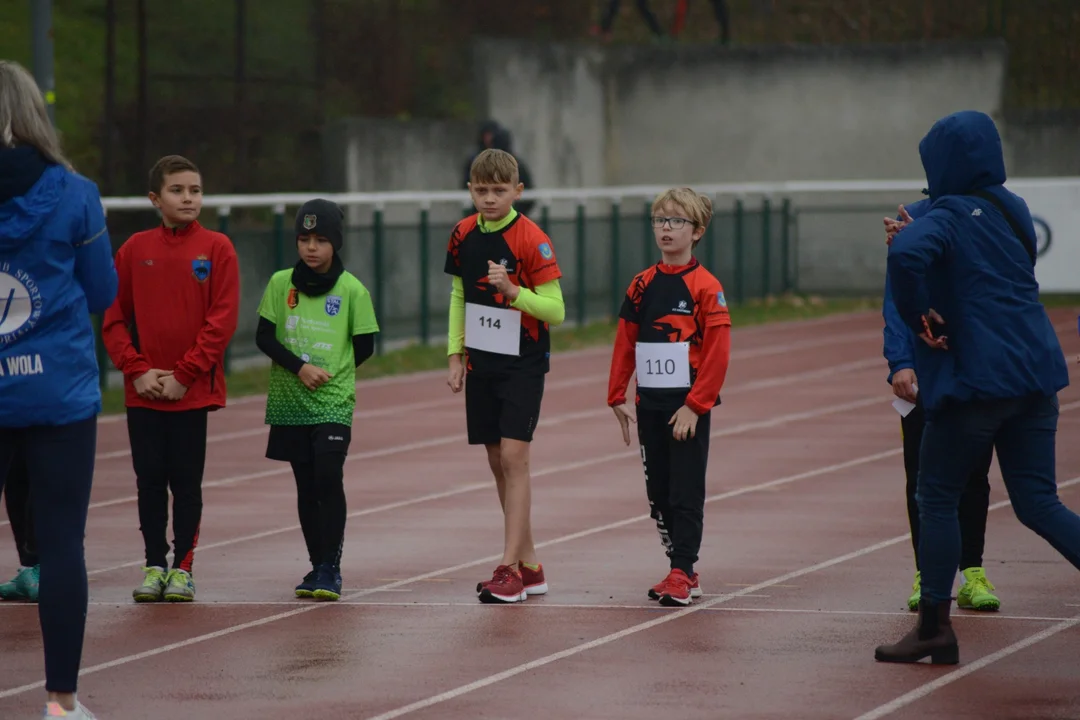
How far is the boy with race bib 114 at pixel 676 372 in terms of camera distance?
25.8 ft

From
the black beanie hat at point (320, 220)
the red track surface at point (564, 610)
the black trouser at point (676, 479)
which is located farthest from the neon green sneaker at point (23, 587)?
the black trouser at point (676, 479)

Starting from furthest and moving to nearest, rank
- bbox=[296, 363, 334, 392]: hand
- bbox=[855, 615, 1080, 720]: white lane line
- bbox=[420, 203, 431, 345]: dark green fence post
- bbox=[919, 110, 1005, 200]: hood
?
bbox=[420, 203, 431, 345]: dark green fence post < bbox=[296, 363, 334, 392]: hand < bbox=[919, 110, 1005, 200]: hood < bbox=[855, 615, 1080, 720]: white lane line

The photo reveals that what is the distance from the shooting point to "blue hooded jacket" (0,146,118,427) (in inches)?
224

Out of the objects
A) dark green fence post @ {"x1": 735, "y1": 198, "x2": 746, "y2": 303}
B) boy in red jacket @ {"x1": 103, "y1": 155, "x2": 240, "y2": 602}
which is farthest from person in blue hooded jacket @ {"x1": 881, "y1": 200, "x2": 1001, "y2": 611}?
dark green fence post @ {"x1": 735, "y1": 198, "x2": 746, "y2": 303}

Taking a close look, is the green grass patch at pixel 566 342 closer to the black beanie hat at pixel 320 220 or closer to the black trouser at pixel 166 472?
the black trouser at pixel 166 472

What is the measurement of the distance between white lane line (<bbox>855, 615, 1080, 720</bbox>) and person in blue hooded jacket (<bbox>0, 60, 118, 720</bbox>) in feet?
7.87

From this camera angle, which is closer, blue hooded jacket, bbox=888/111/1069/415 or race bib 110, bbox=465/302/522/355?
blue hooded jacket, bbox=888/111/1069/415

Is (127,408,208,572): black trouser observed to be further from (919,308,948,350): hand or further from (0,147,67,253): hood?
(919,308,948,350): hand

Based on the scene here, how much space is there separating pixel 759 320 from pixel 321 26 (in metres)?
6.83

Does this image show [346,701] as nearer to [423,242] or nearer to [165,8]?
[423,242]

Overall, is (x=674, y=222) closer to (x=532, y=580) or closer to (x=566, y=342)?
(x=532, y=580)

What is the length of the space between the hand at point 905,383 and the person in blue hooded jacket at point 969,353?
51cm

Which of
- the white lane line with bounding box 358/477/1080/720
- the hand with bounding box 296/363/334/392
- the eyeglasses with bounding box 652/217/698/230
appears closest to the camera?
the white lane line with bounding box 358/477/1080/720

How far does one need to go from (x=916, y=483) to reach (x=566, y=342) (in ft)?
48.1
